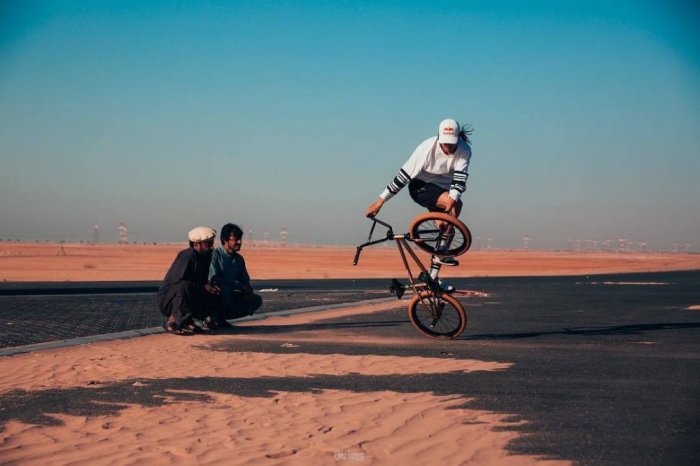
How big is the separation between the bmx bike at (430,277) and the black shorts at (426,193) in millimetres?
281

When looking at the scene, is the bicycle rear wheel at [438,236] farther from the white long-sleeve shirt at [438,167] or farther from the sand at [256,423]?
the sand at [256,423]

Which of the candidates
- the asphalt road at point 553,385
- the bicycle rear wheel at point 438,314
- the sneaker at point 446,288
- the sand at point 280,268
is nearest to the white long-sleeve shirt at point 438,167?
the sneaker at point 446,288

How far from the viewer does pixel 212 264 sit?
11.4m

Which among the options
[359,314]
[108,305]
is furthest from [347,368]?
[108,305]

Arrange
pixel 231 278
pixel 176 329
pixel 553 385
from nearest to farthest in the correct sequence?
1. pixel 553 385
2. pixel 176 329
3. pixel 231 278

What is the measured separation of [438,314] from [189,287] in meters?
3.38

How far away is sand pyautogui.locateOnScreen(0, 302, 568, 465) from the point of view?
458 cm

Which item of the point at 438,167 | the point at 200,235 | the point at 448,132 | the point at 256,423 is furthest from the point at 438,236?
the point at 256,423

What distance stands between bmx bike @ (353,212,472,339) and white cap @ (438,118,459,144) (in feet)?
2.85

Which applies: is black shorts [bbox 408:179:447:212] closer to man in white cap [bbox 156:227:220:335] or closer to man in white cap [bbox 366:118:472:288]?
man in white cap [bbox 366:118:472:288]

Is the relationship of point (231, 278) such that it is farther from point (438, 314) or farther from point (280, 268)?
point (280, 268)

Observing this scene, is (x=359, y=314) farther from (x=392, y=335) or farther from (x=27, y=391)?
(x=27, y=391)

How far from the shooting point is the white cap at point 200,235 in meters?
11.0

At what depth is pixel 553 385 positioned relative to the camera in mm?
6785
